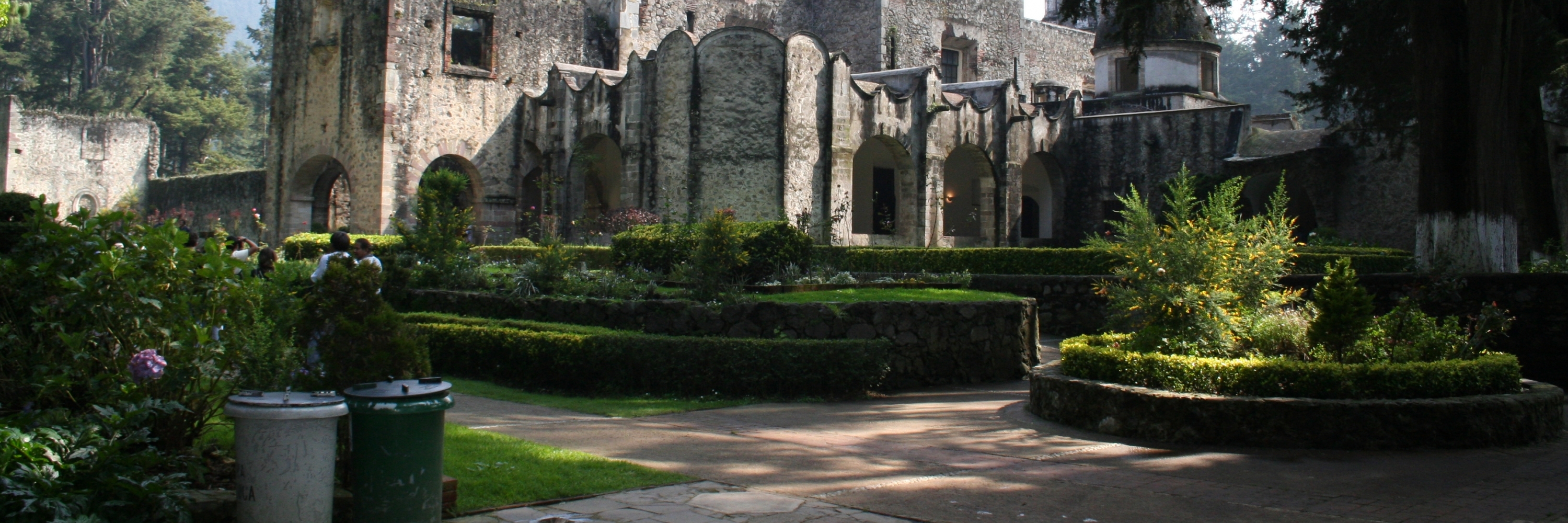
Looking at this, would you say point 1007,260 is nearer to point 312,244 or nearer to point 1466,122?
point 1466,122

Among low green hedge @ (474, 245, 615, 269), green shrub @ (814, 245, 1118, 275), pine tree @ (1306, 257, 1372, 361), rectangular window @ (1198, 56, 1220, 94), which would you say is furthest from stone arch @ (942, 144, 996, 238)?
pine tree @ (1306, 257, 1372, 361)

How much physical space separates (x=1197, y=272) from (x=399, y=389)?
236 inches

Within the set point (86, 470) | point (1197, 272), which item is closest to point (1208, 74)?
point (1197, 272)

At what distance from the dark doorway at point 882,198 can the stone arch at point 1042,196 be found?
2.97 meters

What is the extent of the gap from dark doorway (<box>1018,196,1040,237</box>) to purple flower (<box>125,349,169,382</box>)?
24.2 m

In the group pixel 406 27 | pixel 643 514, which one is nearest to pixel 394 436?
pixel 643 514

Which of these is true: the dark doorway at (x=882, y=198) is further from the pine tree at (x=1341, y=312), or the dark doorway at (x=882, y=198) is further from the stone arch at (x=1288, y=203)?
the pine tree at (x=1341, y=312)

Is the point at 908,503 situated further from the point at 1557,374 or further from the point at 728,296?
the point at 1557,374

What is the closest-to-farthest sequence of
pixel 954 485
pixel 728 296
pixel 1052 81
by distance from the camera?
pixel 954 485, pixel 728 296, pixel 1052 81

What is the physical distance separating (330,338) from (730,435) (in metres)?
3.21

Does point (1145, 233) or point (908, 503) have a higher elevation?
point (1145, 233)

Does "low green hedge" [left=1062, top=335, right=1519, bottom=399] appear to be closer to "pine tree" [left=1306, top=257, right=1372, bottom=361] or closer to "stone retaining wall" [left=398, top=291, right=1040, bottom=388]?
"pine tree" [left=1306, top=257, right=1372, bottom=361]

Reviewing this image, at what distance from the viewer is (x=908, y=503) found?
5.52 metres

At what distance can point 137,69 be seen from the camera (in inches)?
1847
